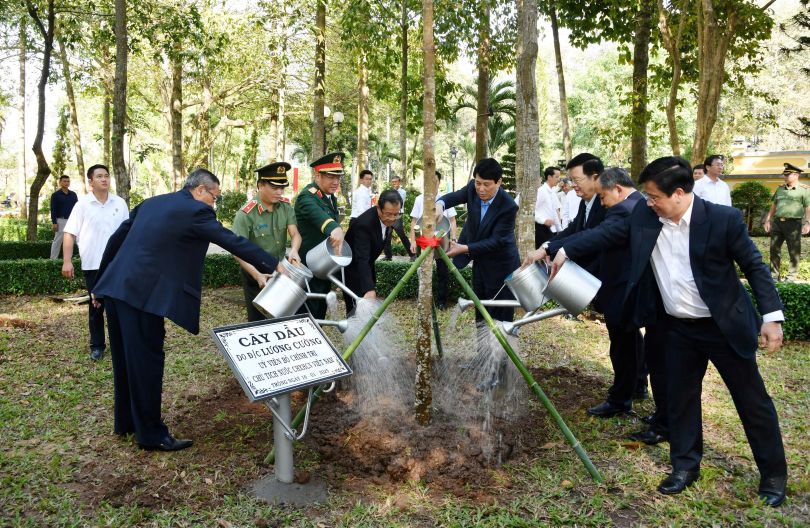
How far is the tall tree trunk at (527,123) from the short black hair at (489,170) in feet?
9.99

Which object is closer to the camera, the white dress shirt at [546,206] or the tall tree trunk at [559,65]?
the white dress shirt at [546,206]

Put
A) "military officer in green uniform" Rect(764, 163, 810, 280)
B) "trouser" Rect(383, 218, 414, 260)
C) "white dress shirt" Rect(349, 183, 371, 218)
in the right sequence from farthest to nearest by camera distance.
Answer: "trouser" Rect(383, 218, 414, 260), "white dress shirt" Rect(349, 183, 371, 218), "military officer in green uniform" Rect(764, 163, 810, 280)

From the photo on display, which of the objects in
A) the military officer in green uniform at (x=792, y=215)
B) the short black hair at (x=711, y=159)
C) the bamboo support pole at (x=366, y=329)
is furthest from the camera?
the military officer in green uniform at (x=792, y=215)

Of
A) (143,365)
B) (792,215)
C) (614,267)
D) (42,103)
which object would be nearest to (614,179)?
(614,267)

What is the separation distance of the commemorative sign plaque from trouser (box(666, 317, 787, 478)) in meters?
1.96

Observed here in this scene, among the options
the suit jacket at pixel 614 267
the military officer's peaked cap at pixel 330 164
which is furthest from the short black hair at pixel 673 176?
the military officer's peaked cap at pixel 330 164

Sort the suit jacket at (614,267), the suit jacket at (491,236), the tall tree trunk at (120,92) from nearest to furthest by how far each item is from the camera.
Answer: the suit jacket at (614,267) → the suit jacket at (491,236) → the tall tree trunk at (120,92)

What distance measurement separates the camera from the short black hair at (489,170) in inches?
186

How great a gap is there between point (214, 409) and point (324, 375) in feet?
6.25

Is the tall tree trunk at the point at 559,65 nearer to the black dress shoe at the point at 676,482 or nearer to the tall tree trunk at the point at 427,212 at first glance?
the tall tree trunk at the point at 427,212

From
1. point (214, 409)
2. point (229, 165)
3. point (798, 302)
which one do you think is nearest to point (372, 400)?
point (214, 409)

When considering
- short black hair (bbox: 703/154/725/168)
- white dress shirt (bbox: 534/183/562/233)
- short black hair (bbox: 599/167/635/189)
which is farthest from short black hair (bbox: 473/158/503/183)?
white dress shirt (bbox: 534/183/562/233)

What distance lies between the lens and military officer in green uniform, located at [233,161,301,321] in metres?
5.08

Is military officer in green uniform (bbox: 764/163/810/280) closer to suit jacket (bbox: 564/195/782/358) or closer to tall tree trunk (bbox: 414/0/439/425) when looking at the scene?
suit jacket (bbox: 564/195/782/358)
